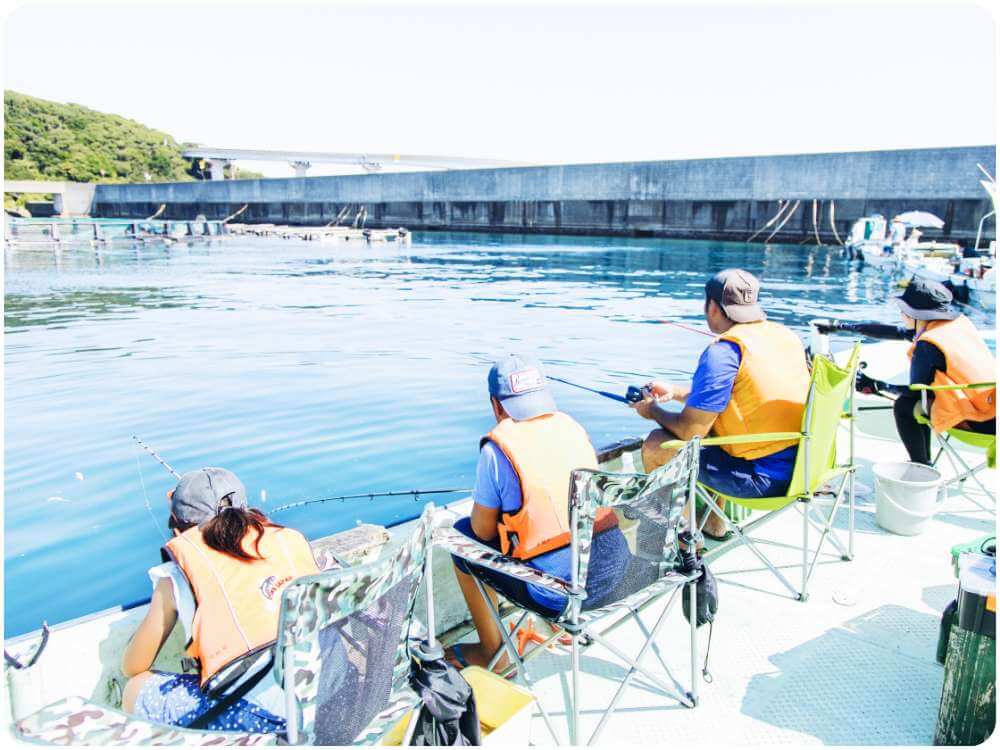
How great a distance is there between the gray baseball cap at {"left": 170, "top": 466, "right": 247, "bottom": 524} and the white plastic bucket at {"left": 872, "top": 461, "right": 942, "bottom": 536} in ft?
12.1

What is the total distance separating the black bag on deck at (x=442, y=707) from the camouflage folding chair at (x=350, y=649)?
51mm

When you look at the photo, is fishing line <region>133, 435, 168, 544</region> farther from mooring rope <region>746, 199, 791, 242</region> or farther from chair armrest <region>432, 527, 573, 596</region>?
mooring rope <region>746, 199, 791, 242</region>

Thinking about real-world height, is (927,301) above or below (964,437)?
above

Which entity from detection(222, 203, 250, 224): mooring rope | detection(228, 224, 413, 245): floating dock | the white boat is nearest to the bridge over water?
detection(222, 203, 250, 224): mooring rope

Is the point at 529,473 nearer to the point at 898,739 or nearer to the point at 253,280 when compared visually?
the point at 898,739

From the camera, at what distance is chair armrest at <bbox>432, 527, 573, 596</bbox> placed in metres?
2.45

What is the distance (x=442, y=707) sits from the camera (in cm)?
202

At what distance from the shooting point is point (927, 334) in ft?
14.6

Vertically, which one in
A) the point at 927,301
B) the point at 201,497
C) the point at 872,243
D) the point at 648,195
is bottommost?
the point at 201,497

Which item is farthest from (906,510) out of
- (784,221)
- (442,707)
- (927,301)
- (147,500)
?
(784,221)

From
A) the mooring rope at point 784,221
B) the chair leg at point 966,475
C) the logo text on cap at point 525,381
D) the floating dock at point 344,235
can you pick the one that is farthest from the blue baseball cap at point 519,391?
the floating dock at point 344,235

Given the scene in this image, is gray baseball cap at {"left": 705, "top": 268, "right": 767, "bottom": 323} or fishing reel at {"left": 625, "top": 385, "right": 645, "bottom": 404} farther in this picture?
fishing reel at {"left": 625, "top": 385, "right": 645, "bottom": 404}

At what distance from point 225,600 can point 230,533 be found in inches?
7.6

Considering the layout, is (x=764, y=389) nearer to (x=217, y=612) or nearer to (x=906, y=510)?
(x=906, y=510)
